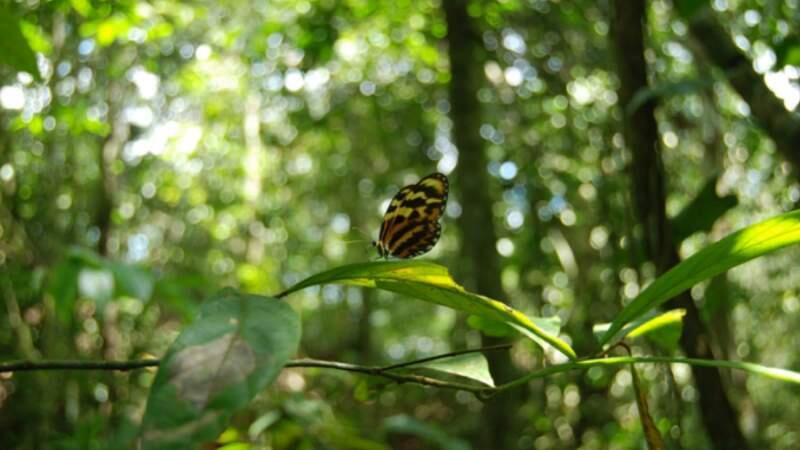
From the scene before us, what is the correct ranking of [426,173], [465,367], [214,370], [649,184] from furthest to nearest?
[426,173], [649,184], [465,367], [214,370]

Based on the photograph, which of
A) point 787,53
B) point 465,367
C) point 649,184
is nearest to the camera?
point 465,367

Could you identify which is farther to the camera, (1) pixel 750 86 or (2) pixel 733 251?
(1) pixel 750 86

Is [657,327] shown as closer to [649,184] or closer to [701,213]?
[649,184]

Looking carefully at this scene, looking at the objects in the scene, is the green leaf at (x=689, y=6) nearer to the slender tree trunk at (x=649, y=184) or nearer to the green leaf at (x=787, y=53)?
the slender tree trunk at (x=649, y=184)

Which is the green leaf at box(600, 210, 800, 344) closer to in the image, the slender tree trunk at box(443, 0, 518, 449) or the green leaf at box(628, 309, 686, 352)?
the green leaf at box(628, 309, 686, 352)

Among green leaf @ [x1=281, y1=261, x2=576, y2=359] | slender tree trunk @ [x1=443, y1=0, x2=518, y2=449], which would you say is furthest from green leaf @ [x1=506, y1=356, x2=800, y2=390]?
slender tree trunk @ [x1=443, y1=0, x2=518, y2=449]

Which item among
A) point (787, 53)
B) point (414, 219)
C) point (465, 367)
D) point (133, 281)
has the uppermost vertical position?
point (787, 53)

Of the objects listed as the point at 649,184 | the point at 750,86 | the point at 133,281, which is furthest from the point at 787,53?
the point at 133,281

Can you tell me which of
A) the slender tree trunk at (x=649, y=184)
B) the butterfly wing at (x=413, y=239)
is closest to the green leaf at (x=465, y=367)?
the butterfly wing at (x=413, y=239)
